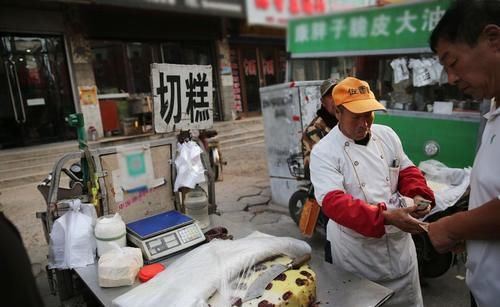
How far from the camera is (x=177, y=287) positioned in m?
1.41

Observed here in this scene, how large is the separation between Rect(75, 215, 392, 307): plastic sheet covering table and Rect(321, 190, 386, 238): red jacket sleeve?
0.27 metres

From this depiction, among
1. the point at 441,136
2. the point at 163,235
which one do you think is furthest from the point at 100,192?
the point at 441,136

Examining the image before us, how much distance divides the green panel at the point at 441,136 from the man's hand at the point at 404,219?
2900 mm

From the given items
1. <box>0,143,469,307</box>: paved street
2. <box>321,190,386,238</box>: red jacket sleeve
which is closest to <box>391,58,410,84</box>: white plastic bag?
<box>0,143,469,307</box>: paved street

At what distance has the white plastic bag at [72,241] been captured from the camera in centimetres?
201

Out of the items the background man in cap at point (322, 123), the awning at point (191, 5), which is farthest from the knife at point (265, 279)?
the awning at point (191, 5)

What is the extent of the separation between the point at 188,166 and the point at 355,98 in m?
1.35

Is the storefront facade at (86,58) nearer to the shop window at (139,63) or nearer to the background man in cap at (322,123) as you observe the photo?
the shop window at (139,63)

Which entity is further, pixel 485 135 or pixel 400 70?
pixel 400 70

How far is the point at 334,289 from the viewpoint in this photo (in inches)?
65.2

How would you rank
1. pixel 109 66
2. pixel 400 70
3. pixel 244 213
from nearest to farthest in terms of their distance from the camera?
pixel 400 70
pixel 244 213
pixel 109 66

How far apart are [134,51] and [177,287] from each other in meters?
10.7

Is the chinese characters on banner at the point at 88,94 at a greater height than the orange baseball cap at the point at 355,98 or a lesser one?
greater

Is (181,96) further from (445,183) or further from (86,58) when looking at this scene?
(86,58)
